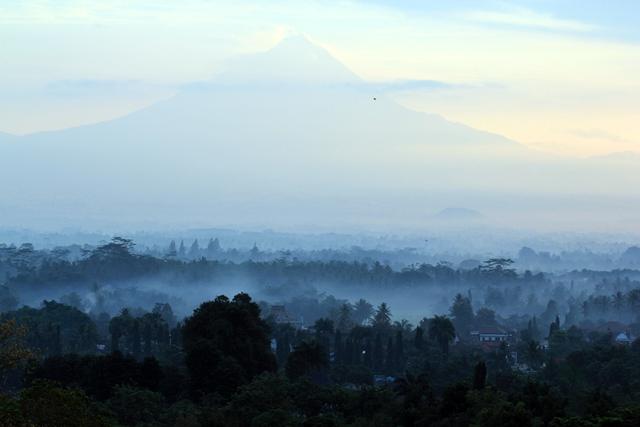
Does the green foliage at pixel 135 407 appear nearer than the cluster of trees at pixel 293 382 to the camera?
No

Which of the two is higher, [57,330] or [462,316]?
[57,330]

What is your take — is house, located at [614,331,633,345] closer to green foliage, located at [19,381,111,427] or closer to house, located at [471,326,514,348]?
house, located at [471,326,514,348]

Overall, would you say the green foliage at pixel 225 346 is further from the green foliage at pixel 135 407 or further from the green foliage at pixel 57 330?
the green foliage at pixel 57 330

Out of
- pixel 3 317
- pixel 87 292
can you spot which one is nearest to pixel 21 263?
pixel 87 292

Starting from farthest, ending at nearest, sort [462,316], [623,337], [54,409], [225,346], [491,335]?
[462,316]
[491,335]
[623,337]
[225,346]
[54,409]

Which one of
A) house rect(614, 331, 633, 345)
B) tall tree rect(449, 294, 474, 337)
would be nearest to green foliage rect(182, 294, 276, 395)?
house rect(614, 331, 633, 345)

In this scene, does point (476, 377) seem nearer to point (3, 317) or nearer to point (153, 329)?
Result: point (153, 329)

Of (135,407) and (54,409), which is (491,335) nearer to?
(135,407)

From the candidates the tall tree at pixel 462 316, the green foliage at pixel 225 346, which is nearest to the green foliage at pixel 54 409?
the green foliage at pixel 225 346

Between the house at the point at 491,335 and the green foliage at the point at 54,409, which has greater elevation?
the green foliage at the point at 54,409

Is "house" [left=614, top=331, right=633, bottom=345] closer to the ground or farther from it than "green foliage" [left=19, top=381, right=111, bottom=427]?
closer to the ground

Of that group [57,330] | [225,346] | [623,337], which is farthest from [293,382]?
[623,337]
